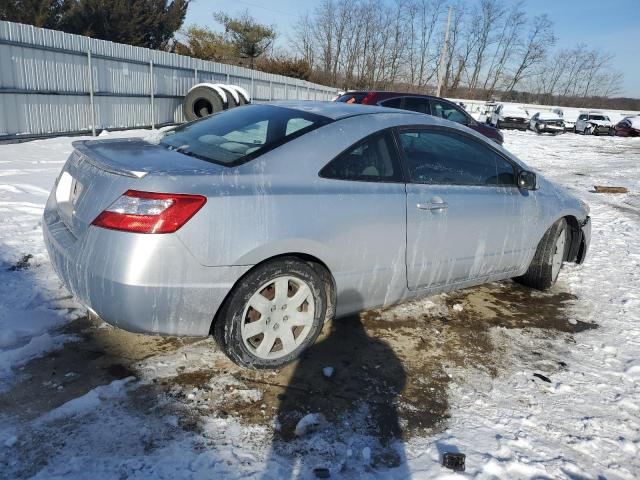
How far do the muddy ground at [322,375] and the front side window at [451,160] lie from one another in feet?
3.68

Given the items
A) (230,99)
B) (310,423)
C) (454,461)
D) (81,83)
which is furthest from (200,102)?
(454,461)

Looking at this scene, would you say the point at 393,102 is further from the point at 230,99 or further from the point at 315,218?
the point at 315,218

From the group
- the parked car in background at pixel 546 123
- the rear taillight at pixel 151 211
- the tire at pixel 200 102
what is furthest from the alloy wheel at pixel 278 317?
the parked car in background at pixel 546 123

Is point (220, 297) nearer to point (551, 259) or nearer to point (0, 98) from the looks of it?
point (551, 259)

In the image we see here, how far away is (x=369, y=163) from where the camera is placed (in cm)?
316

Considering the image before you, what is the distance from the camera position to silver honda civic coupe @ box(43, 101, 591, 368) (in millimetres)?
2453

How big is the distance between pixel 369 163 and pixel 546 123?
32.4 meters

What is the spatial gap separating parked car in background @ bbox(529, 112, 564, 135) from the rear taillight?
33.4 metres

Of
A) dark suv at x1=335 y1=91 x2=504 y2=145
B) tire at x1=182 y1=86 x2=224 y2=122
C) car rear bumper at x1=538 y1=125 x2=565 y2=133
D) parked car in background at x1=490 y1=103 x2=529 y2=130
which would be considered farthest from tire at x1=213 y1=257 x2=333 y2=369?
car rear bumper at x1=538 y1=125 x2=565 y2=133

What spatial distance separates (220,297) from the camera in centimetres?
259

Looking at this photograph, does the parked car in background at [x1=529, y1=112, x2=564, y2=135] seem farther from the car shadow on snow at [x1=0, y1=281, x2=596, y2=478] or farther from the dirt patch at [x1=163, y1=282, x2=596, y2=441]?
the car shadow on snow at [x1=0, y1=281, x2=596, y2=478]

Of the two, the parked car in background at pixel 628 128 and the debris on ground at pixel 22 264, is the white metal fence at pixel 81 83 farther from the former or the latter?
the parked car in background at pixel 628 128

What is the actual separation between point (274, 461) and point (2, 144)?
10.4m

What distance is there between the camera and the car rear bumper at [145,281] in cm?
239
